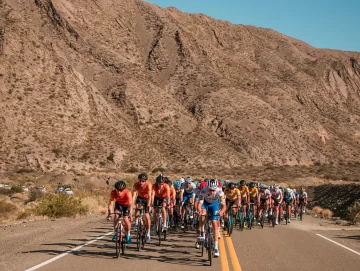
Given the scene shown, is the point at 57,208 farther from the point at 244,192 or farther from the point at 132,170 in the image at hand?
the point at 132,170

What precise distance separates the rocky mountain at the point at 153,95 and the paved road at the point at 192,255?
42203 mm

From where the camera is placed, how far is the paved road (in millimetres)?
10367

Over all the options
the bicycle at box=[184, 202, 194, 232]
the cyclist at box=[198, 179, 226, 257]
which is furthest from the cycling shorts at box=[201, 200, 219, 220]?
the bicycle at box=[184, 202, 194, 232]

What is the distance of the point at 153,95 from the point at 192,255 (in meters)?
66.1

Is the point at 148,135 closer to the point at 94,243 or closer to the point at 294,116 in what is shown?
the point at 294,116

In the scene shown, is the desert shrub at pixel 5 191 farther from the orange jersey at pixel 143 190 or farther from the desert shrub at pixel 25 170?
the orange jersey at pixel 143 190

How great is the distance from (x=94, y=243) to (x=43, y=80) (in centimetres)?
5504

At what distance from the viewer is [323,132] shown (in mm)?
87750

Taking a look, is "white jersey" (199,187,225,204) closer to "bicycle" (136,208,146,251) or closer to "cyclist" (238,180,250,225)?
"bicycle" (136,208,146,251)

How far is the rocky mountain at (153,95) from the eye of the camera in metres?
60.9

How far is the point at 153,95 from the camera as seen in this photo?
77438 millimetres

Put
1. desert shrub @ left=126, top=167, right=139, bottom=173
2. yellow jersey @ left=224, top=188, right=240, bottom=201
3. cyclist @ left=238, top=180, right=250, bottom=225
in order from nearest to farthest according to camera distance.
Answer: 1. yellow jersey @ left=224, top=188, right=240, bottom=201
2. cyclist @ left=238, top=180, right=250, bottom=225
3. desert shrub @ left=126, top=167, right=139, bottom=173

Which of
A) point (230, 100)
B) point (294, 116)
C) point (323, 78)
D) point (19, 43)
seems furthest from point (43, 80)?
point (323, 78)

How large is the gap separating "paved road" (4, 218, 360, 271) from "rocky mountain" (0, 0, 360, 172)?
42.2 metres
